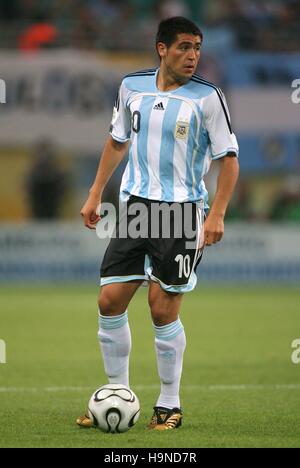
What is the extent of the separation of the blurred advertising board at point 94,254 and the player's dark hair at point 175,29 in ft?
33.8

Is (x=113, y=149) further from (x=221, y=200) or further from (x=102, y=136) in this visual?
(x=102, y=136)

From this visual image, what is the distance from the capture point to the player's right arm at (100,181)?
21.2 feet

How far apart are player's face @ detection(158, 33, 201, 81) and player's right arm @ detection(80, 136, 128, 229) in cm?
63

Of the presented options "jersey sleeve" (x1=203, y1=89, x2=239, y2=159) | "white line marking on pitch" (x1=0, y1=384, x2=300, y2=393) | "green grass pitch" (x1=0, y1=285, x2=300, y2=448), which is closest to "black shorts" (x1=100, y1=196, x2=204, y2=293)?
"jersey sleeve" (x1=203, y1=89, x2=239, y2=159)

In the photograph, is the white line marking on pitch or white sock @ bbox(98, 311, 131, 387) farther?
the white line marking on pitch

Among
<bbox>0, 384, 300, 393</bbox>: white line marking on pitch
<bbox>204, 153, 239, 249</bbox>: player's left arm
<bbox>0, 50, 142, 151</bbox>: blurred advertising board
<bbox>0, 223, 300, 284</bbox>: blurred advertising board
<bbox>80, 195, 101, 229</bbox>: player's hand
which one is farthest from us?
<bbox>0, 50, 142, 151</bbox>: blurred advertising board

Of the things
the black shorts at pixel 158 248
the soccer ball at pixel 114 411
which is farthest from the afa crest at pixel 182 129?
the soccer ball at pixel 114 411

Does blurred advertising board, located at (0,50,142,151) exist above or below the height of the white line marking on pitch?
above

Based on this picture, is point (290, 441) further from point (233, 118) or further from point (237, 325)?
point (233, 118)

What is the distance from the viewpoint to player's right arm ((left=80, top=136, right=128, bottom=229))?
646 centimetres

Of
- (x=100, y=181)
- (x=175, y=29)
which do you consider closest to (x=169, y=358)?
(x=100, y=181)

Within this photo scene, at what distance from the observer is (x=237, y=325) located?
12273 millimetres

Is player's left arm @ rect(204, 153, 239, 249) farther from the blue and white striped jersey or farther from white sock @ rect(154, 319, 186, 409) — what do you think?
white sock @ rect(154, 319, 186, 409)

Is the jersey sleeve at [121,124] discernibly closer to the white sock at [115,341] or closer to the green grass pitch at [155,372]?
the white sock at [115,341]
